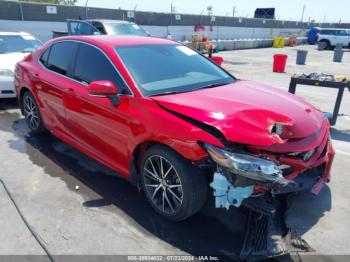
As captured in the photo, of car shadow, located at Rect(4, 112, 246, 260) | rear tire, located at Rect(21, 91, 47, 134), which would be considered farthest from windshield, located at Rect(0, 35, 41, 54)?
car shadow, located at Rect(4, 112, 246, 260)

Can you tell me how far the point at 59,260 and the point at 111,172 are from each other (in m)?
1.66

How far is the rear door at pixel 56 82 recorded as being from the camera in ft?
14.5

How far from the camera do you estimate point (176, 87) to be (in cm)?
362

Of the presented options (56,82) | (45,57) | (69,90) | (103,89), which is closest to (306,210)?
(103,89)

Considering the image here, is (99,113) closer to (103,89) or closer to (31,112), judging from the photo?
(103,89)

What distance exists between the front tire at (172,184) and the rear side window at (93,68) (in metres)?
0.80

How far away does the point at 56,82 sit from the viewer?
14.8 feet

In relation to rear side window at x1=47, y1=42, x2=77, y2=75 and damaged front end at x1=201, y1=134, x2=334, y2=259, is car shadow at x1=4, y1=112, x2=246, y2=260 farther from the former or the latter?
rear side window at x1=47, y1=42, x2=77, y2=75

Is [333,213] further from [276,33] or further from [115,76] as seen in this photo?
[276,33]

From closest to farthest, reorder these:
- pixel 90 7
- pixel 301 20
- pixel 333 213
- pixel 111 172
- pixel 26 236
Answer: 1. pixel 26 236
2. pixel 333 213
3. pixel 111 172
4. pixel 90 7
5. pixel 301 20

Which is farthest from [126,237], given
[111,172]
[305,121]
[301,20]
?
[301,20]

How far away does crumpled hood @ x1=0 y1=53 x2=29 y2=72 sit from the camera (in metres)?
7.19

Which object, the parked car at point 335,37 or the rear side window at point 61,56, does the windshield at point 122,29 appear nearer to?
the rear side window at point 61,56

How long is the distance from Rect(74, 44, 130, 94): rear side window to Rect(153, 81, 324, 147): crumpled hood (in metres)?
0.61
